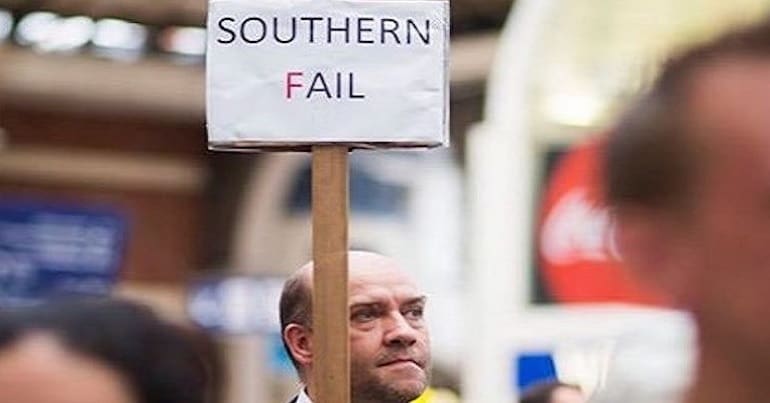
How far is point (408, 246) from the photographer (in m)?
10.9

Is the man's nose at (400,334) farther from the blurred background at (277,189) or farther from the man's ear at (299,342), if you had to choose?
the blurred background at (277,189)

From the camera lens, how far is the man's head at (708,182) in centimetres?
117

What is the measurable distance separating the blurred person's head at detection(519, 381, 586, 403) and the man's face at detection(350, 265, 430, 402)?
0.90 m

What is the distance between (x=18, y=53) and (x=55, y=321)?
10167mm

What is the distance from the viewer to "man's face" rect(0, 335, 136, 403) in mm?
1460

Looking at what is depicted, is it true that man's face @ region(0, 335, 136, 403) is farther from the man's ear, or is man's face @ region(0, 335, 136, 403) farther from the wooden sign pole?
the man's ear

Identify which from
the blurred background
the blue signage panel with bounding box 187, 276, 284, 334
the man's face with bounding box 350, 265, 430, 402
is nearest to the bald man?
the man's face with bounding box 350, 265, 430, 402

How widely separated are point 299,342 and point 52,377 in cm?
91

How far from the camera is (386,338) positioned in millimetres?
2365

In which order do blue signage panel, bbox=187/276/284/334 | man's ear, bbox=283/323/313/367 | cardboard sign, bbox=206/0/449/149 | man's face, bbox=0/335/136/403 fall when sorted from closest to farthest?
man's face, bbox=0/335/136/403 → cardboard sign, bbox=206/0/449/149 → man's ear, bbox=283/323/313/367 → blue signage panel, bbox=187/276/284/334

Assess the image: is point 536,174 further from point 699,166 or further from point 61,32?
point 699,166

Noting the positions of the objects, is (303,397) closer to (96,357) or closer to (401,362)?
(401,362)

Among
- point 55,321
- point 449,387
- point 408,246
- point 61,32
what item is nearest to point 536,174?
point 449,387

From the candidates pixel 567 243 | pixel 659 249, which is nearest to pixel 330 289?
pixel 659 249
